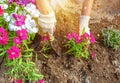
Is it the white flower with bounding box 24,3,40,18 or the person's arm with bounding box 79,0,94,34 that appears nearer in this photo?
the white flower with bounding box 24,3,40,18

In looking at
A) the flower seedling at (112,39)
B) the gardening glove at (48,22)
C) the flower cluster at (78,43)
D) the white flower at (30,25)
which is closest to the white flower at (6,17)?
the white flower at (30,25)

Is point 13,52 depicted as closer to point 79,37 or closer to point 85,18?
point 79,37

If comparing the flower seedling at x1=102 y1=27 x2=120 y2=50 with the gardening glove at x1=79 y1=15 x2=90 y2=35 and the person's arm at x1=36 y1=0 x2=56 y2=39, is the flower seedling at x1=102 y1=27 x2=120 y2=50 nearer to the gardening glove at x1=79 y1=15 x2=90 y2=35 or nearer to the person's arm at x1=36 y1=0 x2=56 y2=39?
the gardening glove at x1=79 y1=15 x2=90 y2=35

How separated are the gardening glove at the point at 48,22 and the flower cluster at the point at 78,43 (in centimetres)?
14

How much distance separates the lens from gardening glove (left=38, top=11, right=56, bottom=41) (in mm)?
3434

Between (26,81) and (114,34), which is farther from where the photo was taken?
(114,34)

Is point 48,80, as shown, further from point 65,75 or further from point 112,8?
point 112,8

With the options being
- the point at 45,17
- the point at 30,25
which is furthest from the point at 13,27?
the point at 45,17

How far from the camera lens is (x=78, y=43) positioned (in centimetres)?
339

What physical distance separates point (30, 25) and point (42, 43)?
318mm

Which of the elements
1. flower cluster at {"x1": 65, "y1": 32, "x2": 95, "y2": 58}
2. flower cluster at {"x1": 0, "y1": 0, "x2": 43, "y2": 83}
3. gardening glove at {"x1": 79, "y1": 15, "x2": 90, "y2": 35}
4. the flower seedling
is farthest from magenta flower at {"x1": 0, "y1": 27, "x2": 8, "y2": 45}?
the flower seedling

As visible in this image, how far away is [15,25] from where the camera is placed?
10.1 feet

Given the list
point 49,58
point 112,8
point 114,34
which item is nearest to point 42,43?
point 49,58

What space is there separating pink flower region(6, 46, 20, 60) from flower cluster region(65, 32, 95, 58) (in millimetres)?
539
